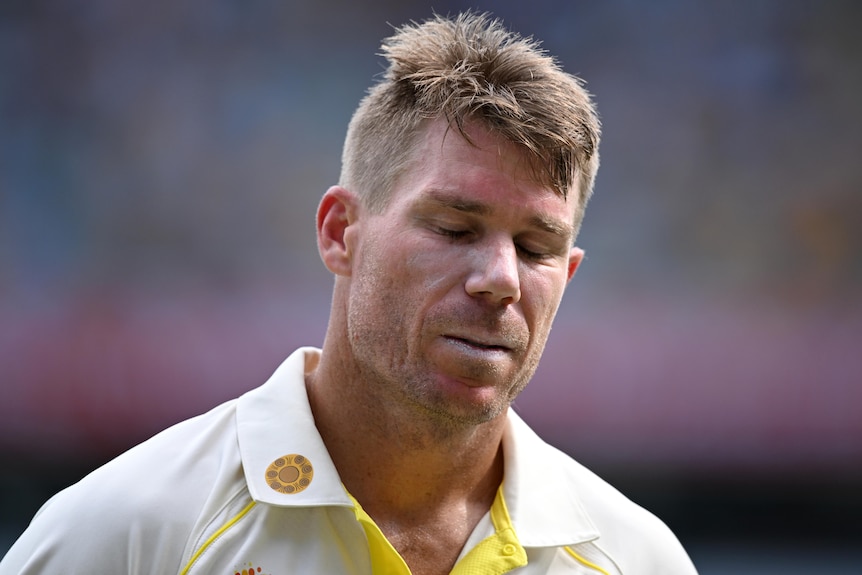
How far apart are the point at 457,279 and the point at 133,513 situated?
2.22ft

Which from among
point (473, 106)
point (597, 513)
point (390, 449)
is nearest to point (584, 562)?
point (597, 513)

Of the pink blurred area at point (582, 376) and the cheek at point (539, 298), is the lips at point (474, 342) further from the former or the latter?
the pink blurred area at point (582, 376)

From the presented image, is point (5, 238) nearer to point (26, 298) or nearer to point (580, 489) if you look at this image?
point (26, 298)

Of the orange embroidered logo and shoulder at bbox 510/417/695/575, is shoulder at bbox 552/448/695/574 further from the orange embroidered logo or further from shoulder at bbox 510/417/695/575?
the orange embroidered logo

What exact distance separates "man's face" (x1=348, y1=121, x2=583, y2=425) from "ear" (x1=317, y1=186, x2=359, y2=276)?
94 millimetres

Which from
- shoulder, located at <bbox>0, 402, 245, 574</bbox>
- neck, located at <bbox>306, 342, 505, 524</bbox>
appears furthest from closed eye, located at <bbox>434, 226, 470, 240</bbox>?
shoulder, located at <bbox>0, 402, 245, 574</bbox>

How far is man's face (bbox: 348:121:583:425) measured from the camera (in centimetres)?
179

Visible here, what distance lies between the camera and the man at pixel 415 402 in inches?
67.6

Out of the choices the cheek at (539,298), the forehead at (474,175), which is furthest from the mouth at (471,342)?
Result: the forehead at (474,175)

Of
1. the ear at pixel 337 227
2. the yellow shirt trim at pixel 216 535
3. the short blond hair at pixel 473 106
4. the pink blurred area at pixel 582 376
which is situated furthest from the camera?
the pink blurred area at pixel 582 376

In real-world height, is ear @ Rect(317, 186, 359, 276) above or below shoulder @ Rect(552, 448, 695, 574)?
above

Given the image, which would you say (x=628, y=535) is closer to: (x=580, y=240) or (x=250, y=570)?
(x=250, y=570)

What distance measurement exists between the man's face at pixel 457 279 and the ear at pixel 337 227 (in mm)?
94

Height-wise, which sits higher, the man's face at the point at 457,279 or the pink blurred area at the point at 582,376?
the man's face at the point at 457,279
